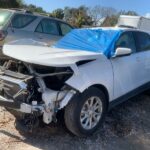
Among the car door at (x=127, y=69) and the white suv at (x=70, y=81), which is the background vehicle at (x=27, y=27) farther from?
the white suv at (x=70, y=81)

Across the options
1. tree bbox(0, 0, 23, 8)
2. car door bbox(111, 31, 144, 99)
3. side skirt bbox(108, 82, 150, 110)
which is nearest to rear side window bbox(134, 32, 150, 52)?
car door bbox(111, 31, 144, 99)

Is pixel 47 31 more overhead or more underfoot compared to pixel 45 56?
more underfoot

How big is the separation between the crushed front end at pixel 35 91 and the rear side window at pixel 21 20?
497 cm

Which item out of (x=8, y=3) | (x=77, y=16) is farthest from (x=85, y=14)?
(x=8, y=3)

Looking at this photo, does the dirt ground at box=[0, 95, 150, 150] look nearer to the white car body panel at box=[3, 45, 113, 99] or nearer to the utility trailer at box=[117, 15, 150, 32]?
the white car body panel at box=[3, 45, 113, 99]

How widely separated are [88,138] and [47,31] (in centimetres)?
638

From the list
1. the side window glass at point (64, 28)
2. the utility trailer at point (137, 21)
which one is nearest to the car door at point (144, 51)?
the side window glass at point (64, 28)

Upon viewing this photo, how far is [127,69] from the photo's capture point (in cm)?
575

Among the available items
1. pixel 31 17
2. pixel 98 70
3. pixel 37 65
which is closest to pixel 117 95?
pixel 98 70

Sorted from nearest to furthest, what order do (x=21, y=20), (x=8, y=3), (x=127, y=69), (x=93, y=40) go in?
(x=127, y=69) → (x=93, y=40) → (x=21, y=20) → (x=8, y=3)

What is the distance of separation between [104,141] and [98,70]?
3.55 feet

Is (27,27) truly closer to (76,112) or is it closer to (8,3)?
(76,112)

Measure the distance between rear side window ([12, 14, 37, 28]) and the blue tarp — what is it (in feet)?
11.3

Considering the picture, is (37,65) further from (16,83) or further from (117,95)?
(117,95)
